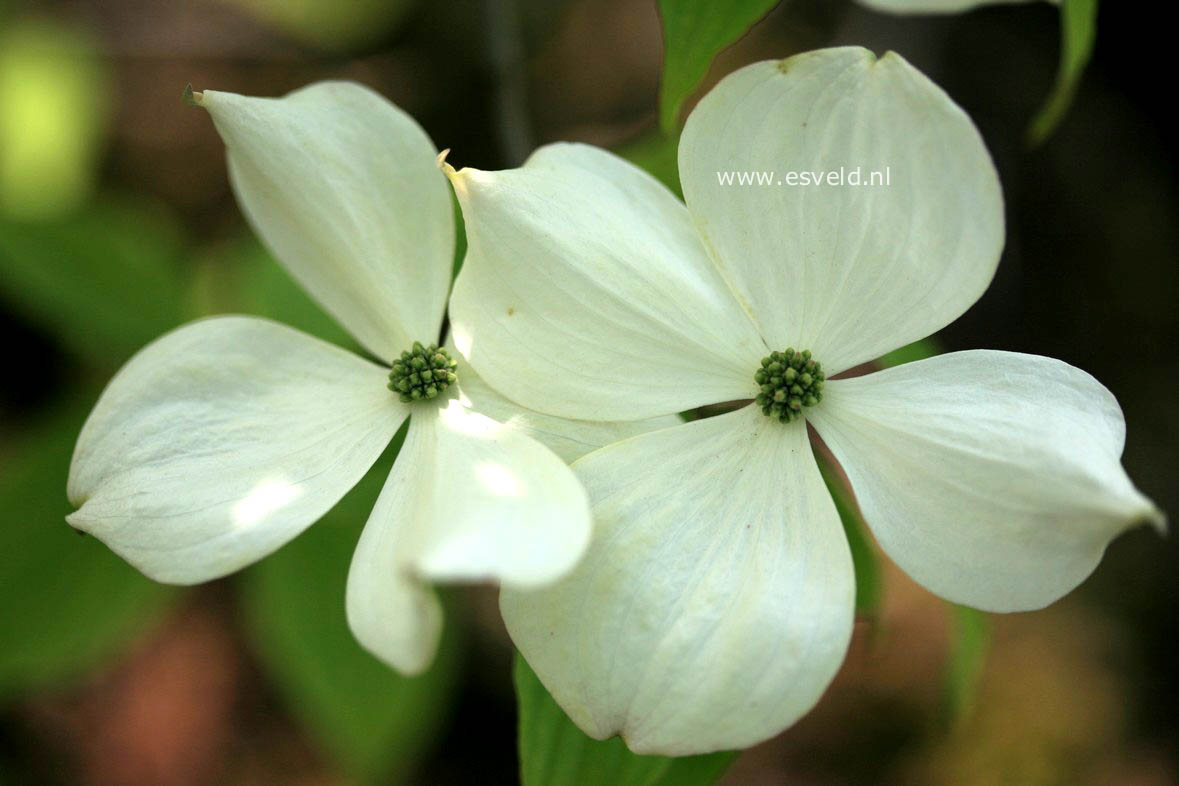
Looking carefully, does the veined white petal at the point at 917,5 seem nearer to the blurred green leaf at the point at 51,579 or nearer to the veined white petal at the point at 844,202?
the veined white petal at the point at 844,202

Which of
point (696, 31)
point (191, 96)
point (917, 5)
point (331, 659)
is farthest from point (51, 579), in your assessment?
point (917, 5)

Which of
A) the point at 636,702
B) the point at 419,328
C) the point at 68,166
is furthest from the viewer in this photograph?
the point at 68,166

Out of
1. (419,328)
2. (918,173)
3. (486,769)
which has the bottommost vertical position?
(486,769)

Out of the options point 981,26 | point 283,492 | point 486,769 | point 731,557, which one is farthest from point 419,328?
point 981,26

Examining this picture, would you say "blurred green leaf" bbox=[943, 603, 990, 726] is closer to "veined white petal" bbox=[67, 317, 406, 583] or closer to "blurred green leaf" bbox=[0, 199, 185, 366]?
"veined white petal" bbox=[67, 317, 406, 583]

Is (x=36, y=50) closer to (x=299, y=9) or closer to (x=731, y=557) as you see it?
(x=299, y=9)

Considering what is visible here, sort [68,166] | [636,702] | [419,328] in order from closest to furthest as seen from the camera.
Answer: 1. [636,702]
2. [419,328]
3. [68,166]
